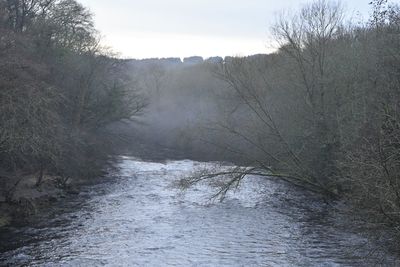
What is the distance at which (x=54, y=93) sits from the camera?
21.1 m

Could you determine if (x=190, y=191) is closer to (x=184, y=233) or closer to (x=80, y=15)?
(x=184, y=233)

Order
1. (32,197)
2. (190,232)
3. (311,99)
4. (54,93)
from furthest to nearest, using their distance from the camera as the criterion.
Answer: (311,99) < (32,197) < (54,93) < (190,232)

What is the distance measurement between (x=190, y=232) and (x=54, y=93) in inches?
351

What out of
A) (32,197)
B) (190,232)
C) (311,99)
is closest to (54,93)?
(32,197)

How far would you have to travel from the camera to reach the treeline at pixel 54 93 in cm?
1895

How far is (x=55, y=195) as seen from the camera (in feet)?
81.5

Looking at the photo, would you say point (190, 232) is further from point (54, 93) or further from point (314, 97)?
point (314, 97)

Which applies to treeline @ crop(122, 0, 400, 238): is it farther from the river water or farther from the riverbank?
the riverbank

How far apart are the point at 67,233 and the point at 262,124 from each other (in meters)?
14.8

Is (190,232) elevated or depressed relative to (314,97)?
depressed

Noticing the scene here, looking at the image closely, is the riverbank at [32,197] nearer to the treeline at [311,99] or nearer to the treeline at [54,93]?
the treeline at [54,93]

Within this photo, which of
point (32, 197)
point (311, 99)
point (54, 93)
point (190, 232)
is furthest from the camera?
point (311, 99)

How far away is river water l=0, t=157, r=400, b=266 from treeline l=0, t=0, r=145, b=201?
10.1ft

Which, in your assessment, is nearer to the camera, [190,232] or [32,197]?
[190,232]
